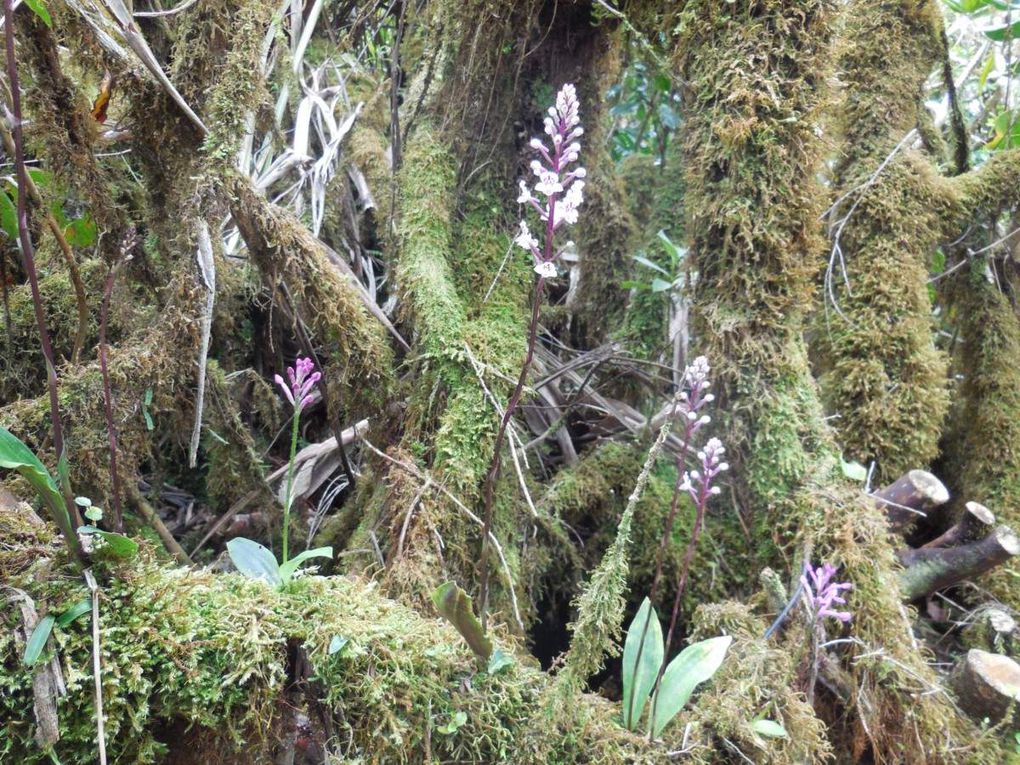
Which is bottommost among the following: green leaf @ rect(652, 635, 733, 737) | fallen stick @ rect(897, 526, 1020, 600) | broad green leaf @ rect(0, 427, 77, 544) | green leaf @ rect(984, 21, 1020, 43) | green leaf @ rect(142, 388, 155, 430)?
fallen stick @ rect(897, 526, 1020, 600)

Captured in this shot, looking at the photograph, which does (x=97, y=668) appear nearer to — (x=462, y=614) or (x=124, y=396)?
(x=462, y=614)

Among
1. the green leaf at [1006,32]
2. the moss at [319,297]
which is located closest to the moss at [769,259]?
the moss at [319,297]

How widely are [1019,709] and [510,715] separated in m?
1.34

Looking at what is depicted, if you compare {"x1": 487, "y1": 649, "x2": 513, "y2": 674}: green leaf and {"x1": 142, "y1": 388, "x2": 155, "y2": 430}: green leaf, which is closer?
{"x1": 487, "y1": 649, "x2": 513, "y2": 674}: green leaf

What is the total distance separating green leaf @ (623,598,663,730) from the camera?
4.14 feet

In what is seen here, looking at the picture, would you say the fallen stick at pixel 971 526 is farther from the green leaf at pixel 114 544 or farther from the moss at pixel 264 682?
the green leaf at pixel 114 544

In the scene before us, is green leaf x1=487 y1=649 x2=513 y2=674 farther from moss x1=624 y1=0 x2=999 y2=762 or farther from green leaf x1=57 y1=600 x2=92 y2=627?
moss x1=624 y1=0 x2=999 y2=762

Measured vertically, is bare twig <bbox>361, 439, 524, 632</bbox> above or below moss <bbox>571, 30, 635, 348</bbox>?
below

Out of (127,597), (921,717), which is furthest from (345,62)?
(921,717)

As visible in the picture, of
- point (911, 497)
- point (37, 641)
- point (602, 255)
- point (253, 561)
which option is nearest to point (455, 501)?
point (253, 561)

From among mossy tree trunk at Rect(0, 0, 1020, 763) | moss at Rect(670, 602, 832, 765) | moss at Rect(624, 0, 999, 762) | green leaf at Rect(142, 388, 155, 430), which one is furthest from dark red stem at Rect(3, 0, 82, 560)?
moss at Rect(624, 0, 999, 762)

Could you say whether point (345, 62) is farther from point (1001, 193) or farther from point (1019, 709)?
point (1019, 709)

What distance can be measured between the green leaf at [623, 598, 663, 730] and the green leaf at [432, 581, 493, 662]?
30cm

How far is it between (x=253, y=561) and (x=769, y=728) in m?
1.03
